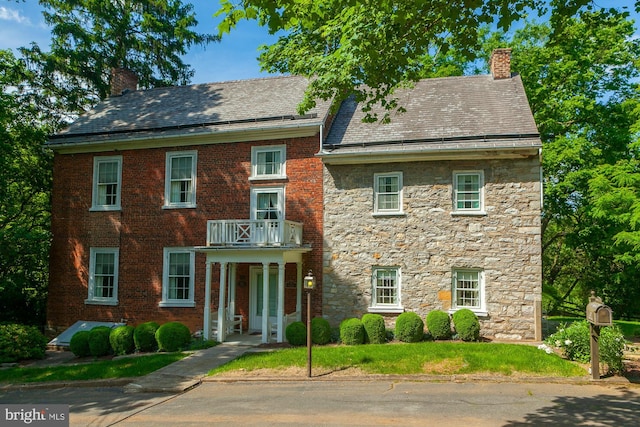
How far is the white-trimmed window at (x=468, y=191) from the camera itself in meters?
15.5

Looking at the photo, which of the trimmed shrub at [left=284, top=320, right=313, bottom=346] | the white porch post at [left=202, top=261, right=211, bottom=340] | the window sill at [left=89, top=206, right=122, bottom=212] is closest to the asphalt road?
the trimmed shrub at [left=284, top=320, right=313, bottom=346]

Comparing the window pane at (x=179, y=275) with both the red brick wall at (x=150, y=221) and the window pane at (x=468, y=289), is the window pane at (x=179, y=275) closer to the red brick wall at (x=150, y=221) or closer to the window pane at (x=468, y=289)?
the red brick wall at (x=150, y=221)

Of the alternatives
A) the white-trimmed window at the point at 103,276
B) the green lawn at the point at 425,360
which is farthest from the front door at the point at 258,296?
the white-trimmed window at the point at 103,276

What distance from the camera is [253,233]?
1565 centimetres

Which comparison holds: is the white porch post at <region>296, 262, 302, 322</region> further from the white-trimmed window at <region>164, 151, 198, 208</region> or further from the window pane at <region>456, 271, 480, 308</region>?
the window pane at <region>456, 271, 480, 308</region>

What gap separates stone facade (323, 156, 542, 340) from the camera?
1491cm

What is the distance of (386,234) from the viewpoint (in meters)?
16.0

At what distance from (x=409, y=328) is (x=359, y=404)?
224 inches

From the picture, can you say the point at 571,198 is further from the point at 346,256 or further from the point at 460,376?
the point at 460,376

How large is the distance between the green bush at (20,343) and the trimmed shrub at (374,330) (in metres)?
10.8

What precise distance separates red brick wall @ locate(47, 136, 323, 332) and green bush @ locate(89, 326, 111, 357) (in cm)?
237

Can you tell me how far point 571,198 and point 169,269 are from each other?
19.4m

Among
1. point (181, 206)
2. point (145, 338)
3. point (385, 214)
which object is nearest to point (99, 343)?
point (145, 338)

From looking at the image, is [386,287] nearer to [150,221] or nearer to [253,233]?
[253,233]
